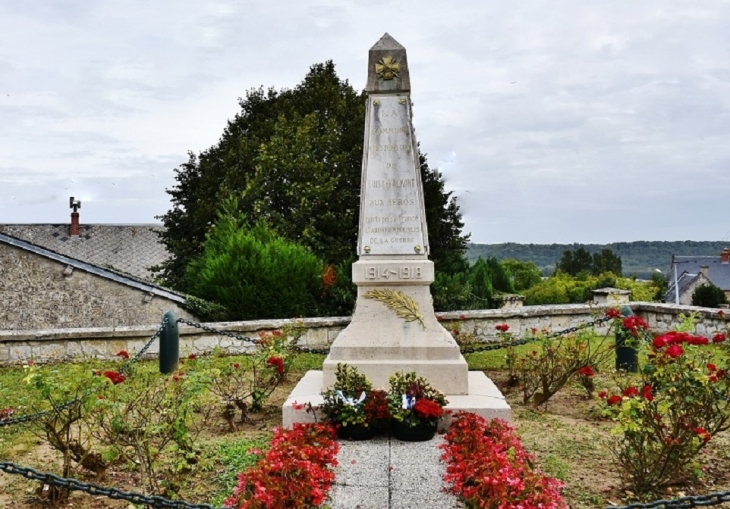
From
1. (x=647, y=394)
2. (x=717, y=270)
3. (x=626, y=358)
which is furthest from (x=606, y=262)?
(x=647, y=394)

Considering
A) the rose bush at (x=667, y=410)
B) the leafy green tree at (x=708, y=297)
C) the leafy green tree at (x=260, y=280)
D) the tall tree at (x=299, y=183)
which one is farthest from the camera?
the leafy green tree at (x=708, y=297)

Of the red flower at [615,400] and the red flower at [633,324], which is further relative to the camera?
the red flower at [633,324]

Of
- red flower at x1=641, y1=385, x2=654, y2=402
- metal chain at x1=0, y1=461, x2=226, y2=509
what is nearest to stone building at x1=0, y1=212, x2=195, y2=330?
metal chain at x1=0, y1=461, x2=226, y2=509

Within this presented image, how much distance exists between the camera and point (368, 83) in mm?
A: 6395

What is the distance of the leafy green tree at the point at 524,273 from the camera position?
1388 inches

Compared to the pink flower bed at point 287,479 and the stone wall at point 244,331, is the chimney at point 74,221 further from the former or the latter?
the pink flower bed at point 287,479

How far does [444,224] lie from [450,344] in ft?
39.8

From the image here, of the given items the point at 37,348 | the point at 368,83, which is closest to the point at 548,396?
the point at 368,83

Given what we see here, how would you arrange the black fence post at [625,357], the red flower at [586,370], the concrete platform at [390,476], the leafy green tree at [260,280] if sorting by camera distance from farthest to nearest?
1. the leafy green tree at [260,280]
2. the black fence post at [625,357]
3. the red flower at [586,370]
4. the concrete platform at [390,476]

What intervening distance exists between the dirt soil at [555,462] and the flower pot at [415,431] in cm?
83

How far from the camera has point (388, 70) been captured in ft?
20.7

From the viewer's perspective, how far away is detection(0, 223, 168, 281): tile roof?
1035 inches

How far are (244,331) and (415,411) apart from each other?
215 inches

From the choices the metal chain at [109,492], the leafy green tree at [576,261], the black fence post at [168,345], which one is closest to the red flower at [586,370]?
the metal chain at [109,492]
